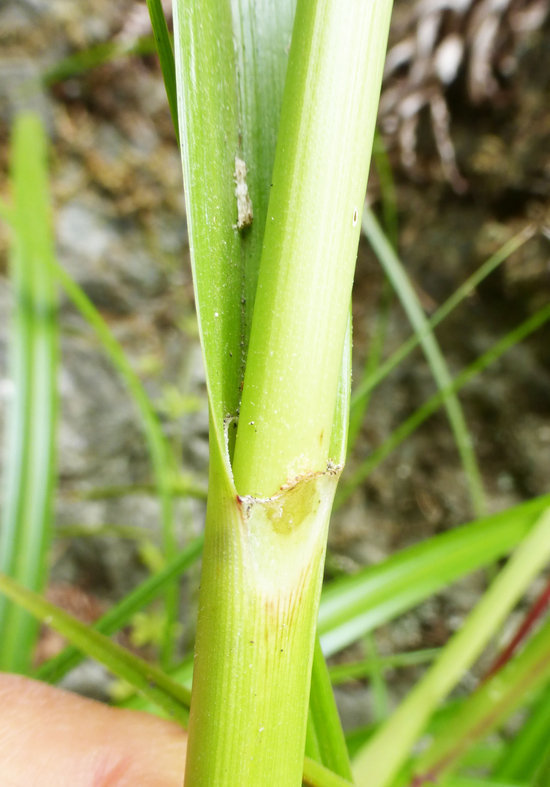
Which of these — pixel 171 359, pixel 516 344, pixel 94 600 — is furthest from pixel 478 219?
pixel 94 600

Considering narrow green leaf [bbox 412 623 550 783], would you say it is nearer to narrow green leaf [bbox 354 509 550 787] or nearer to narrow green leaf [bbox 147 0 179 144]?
narrow green leaf [bbox 354 509 550 787]

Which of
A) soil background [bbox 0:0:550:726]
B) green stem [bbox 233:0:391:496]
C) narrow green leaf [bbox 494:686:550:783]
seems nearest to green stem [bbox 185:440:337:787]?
green stem [bbox 233:0:391:496]

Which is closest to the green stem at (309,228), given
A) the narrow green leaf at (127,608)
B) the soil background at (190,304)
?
the narrow green leaf at (127,608)

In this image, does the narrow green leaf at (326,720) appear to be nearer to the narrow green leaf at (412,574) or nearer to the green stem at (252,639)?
the green stem at (252,639)

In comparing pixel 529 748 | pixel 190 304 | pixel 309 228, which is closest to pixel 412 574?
pixel 529 748

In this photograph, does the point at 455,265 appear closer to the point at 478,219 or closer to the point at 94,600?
the point at 478,219

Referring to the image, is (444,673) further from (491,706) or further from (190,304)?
(190,304)
